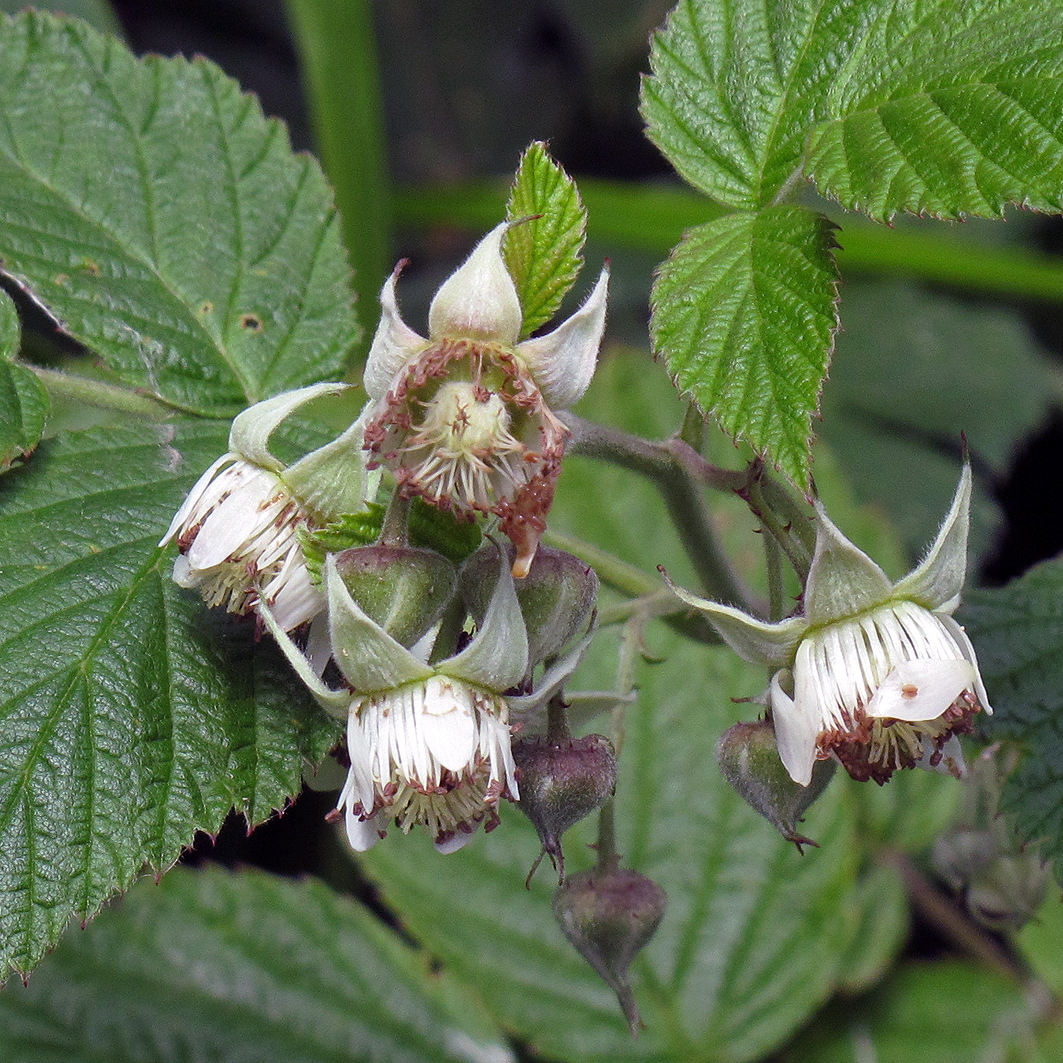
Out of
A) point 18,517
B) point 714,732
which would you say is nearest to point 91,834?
point 18,517

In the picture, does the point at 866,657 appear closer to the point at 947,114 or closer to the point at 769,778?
the point at 769,778

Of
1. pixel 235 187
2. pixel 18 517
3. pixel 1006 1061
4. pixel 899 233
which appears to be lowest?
pixel 1006 1061

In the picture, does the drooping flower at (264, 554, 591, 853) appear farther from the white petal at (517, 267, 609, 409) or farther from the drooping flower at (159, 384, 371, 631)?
the white petal at (517, 267, 609, 409)

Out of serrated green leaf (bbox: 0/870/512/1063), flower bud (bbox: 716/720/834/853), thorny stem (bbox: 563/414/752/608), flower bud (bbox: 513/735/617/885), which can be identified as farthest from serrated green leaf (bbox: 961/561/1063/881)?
serrated green leaf (bbox: 0/870/512/1063)

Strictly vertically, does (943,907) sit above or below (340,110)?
below

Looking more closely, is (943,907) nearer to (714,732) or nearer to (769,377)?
(714,732)
